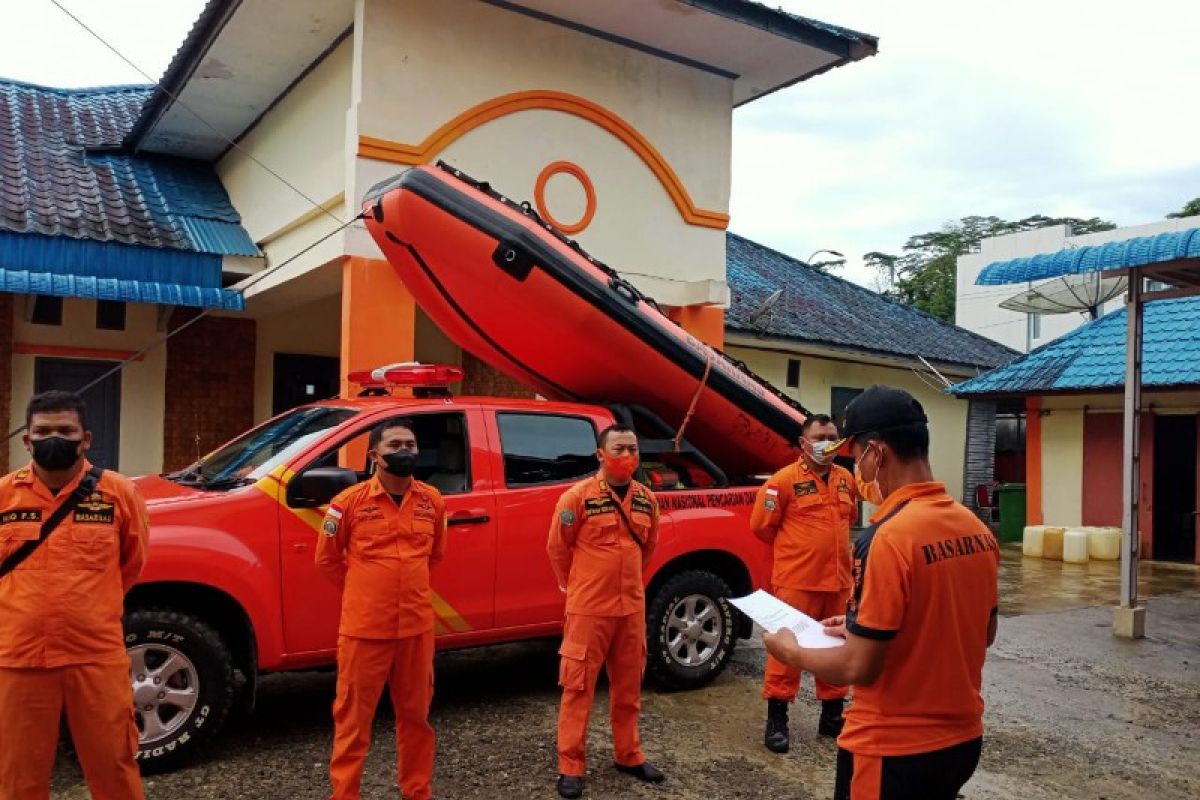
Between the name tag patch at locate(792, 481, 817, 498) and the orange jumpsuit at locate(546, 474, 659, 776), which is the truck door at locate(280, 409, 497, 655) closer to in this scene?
the orange jumpsuit at locate(546, 474, 659, 776)

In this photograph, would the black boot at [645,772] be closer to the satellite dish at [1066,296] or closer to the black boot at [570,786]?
the black boot at [570,786]

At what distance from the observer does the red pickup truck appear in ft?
14.5

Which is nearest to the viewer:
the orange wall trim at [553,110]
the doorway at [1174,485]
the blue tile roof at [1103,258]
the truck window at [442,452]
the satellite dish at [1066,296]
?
the truck window at [442,452]

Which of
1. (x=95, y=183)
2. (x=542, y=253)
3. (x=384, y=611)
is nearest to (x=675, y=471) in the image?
(x=542, y=253)

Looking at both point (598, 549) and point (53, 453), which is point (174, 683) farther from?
point (598, 549)

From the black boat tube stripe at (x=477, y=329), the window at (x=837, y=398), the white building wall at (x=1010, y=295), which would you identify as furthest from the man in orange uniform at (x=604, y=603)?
the white building wall at (x=1010, y=295)

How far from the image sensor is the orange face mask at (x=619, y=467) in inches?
184

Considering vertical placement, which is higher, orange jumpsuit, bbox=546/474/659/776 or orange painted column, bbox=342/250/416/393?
orange painted column, bbox=342/250/416/393

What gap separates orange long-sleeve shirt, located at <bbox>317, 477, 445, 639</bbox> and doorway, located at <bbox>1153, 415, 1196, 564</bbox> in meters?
13.4

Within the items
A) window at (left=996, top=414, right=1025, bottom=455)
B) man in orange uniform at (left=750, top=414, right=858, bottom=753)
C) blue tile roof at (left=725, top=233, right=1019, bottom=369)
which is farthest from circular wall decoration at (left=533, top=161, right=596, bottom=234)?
window at (left=996, top=414, right=1025, bottom=455)

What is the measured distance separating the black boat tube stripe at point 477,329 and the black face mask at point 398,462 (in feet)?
6.88

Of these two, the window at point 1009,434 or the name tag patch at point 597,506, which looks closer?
the name tag patch at point 597,506

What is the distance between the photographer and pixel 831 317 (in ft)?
53.6

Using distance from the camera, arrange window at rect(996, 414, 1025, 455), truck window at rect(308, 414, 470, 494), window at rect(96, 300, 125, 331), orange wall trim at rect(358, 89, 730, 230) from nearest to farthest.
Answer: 1. truck window at rect(308, 414, 470, 494)
2. orange wall trim at rect(358, 89, 730, 230)
3. window at rect(96, 300, 125, 331)
4. window at rect(996, 414, 1025, 455)
